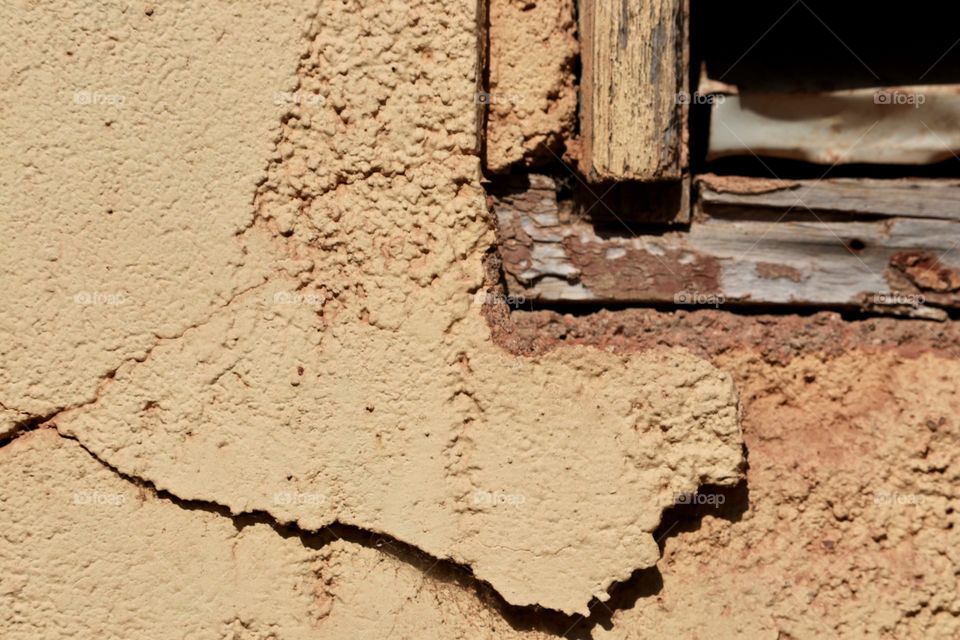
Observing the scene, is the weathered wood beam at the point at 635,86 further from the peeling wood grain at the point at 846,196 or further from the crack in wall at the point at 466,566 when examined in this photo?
the crack in wall at the point at 466,566

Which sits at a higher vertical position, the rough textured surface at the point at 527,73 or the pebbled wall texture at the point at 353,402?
the rough textured surface at the point at 527,73

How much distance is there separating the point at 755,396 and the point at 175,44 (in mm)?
1125

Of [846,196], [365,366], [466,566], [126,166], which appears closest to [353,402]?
[365,366]

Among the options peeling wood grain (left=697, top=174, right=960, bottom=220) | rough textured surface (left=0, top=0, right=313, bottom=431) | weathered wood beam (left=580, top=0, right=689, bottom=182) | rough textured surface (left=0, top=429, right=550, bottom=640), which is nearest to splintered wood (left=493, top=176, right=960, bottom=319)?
peeling wood grain (left=697, top=174, right=960, bottom=220)

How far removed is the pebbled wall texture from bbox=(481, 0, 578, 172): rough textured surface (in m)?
0.02

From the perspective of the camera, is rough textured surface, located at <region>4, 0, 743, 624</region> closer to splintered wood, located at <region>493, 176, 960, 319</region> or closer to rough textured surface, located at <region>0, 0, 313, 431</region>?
rough textured surface, located at <region>0, 0, 313, 431</region>

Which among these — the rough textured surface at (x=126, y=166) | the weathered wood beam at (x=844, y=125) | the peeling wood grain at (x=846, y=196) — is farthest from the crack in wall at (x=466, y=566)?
the weathered wood beam at (x=844, y=125)

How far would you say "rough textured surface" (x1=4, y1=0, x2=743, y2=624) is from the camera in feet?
5.49

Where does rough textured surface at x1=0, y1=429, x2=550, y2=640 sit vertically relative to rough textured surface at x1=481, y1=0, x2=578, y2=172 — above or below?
below

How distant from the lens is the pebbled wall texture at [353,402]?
1672 mm

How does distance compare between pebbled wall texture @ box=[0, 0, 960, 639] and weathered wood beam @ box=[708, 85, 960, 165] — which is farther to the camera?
weathered wood beam @ box=[708, 85, 960, 165]

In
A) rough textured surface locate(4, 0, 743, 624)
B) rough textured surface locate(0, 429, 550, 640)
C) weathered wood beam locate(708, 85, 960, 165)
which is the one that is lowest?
rough textured surface locate(0, 429, 550, 640)

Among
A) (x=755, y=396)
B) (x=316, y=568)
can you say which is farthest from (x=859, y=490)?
(x=316, y=568)

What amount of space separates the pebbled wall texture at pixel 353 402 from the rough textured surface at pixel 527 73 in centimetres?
2
